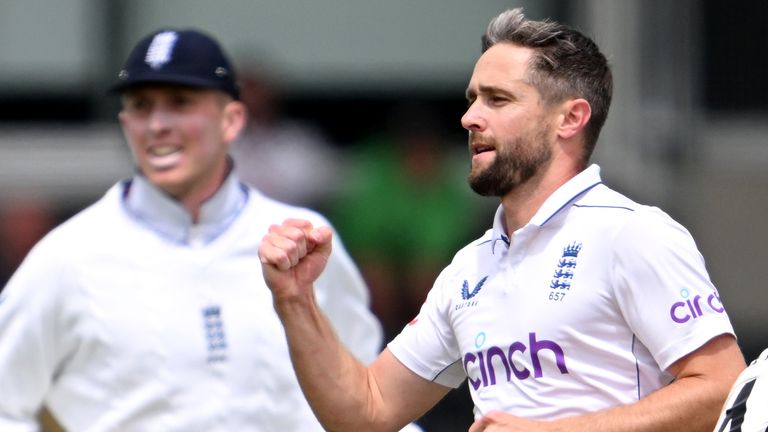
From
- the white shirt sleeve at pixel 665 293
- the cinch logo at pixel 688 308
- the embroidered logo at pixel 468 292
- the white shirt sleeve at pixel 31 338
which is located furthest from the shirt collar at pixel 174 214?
the cinch logo at pixel 688 308

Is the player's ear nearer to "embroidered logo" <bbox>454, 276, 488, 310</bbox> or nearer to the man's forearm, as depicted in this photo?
"embroidered logo" <bbox>454, 276, 488, 310</bbox>

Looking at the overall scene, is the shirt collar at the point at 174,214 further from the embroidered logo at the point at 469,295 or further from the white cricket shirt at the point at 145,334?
the embroidered logo at the point at 469,295

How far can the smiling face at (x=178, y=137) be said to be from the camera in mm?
5812

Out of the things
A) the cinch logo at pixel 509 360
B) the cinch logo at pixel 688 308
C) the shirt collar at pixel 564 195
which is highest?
the shirt collar at pixel 564 195

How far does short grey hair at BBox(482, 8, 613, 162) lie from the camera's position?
4418mm

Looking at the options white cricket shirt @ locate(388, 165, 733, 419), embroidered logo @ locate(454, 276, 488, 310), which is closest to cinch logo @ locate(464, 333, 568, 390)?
white cricket shirt @ locate(388, 165, 733, 419)

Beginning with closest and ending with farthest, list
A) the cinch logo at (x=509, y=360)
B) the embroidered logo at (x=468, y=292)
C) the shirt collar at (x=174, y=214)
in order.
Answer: the cinch logo at (x=509, y=360) → the embroidered logo at (x=468, y=292) → the shirt collar at (x=174, y=214)

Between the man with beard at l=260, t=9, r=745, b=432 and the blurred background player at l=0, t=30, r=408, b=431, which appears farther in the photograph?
the blurred background player at l=0, t=30, r=408, b=431

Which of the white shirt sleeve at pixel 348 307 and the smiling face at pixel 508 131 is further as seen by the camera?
the white shirt sleeve at pixel 348 307

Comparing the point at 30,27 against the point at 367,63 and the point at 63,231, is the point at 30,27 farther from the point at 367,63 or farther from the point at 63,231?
the point at 63,231

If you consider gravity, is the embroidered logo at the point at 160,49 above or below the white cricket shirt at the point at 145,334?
above

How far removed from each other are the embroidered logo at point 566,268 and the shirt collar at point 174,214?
178 cm

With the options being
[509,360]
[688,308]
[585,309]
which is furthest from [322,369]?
[688,308]

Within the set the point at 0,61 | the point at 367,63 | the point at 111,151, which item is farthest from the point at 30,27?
the point at 367,63
